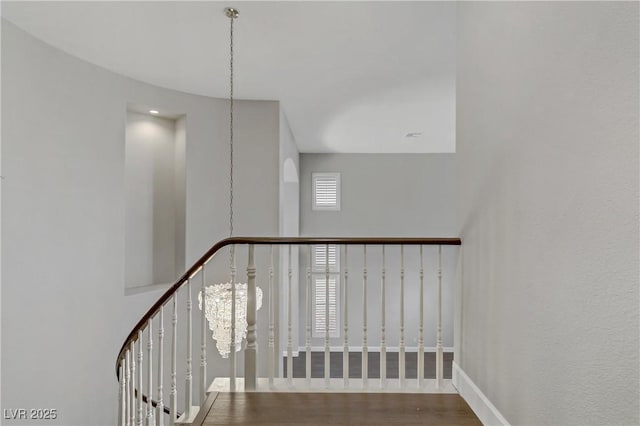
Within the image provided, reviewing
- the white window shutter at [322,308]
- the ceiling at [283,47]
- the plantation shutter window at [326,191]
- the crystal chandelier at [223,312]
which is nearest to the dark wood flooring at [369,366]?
the white window shutter at [322,308]

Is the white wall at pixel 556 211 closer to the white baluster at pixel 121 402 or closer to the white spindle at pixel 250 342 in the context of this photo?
the white spindle at pixel 250 342

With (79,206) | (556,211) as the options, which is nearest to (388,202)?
(79,206)

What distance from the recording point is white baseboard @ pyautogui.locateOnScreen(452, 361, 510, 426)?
1.81 metres

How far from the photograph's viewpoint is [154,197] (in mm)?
4344

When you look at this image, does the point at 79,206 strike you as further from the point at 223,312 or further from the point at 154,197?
the point at 223,312

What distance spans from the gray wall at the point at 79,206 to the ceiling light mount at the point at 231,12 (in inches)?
62.8

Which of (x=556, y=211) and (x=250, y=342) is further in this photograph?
(x=250, y=342)

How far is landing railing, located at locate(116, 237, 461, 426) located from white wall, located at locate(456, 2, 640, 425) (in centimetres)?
58

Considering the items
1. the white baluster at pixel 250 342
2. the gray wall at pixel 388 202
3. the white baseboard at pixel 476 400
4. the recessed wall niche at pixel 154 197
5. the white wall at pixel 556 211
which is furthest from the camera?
the gray wall at pixel 388 202

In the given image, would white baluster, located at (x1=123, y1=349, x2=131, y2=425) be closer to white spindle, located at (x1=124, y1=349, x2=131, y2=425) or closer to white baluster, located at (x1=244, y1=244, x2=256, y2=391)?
white spindle, located at (x1=124, y1=349, x2=131, y2=425)

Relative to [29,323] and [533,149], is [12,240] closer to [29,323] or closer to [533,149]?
[29,323]

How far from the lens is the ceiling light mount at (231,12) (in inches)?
101

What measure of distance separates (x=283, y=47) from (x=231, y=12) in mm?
567

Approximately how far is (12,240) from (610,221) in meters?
3.42
